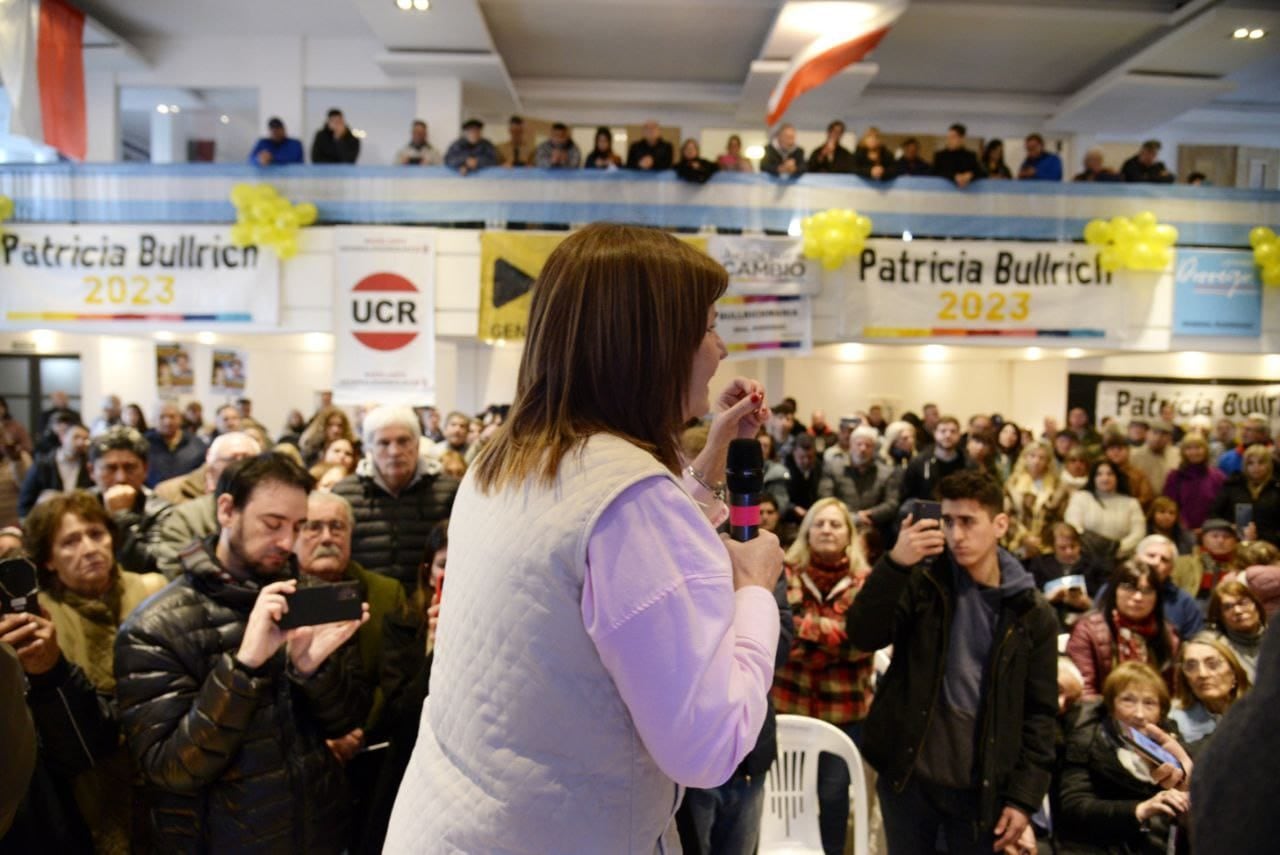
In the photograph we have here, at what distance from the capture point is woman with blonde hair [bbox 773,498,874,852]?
11.5 ft

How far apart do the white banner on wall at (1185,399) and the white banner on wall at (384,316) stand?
9.16m

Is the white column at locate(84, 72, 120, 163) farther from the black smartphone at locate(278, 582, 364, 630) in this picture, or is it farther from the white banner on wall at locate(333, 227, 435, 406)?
the black smartphone at locate(278, 582, 364, 630)

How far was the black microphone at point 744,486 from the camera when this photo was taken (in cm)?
124

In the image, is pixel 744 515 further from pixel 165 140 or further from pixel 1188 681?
pixel 165 140

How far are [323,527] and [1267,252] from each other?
29.9ft

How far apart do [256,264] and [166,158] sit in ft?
19.1

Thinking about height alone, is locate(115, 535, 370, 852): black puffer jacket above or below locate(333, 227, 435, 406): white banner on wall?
below

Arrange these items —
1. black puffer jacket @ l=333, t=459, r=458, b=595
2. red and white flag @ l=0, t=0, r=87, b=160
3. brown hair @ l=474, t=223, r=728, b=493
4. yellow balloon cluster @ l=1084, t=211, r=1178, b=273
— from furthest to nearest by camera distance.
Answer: red and white flag @ l=0, t=0, r=87, b=160 < yellow balloon cluster @ l=1084, t=211, r=1178, b=273 < black puffer jacket @ l=333, t=459, r=458, b=595 < brown hair @ l=474, t=223, r=728, b=493

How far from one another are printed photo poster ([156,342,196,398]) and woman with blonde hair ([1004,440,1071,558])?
39.0 ft

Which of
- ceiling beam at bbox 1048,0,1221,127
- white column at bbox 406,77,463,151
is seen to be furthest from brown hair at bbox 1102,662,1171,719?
white column at bbox 406,77,463,151

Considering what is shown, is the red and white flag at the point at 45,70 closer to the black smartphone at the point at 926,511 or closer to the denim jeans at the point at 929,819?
the black smartphone at the point at 926,511

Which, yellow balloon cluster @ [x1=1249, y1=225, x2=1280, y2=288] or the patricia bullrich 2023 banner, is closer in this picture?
the patricia bullrich 2023 banner

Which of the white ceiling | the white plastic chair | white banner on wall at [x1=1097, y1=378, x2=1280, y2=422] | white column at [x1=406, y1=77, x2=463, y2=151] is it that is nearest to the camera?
the white plastic chair

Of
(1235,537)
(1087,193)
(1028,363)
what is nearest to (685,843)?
(1235,537)
